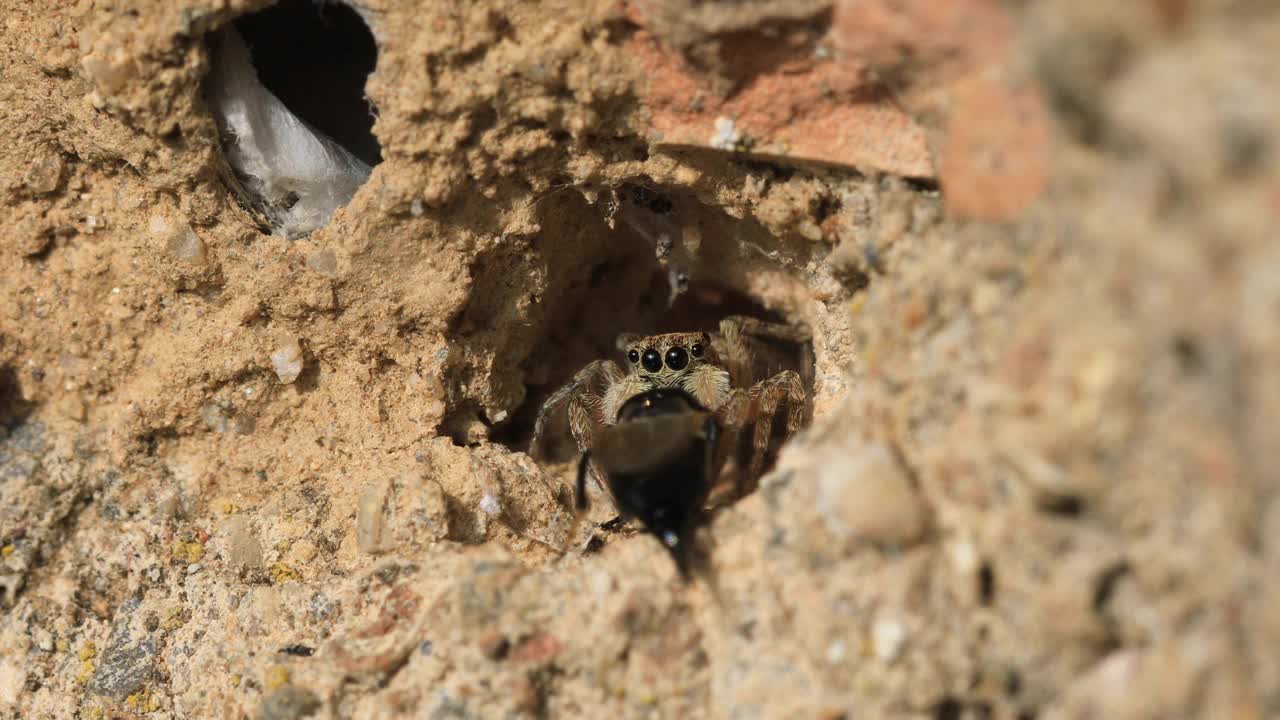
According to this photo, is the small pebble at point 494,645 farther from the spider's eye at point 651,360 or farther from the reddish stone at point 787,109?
the spider's eye at point 651,360

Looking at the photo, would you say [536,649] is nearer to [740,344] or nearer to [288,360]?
[288,360]

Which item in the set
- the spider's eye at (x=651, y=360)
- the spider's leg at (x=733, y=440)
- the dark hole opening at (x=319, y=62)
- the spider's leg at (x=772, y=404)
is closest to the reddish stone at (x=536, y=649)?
the spider's leg at (x=733, y=440)

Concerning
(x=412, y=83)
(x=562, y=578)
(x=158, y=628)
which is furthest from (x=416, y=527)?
(x=412, y=83)

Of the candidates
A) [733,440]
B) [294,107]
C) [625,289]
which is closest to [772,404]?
[733,440]

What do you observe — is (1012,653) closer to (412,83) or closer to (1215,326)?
(1215,326)

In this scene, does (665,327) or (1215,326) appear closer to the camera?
(1215,326)

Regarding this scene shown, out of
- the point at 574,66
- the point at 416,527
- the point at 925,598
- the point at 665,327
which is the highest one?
the point at 574,66

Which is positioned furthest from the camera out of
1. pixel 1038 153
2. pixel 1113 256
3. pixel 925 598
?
pixel 925 598

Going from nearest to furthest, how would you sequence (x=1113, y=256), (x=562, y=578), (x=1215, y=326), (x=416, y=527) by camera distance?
(x=1215, y=326) → (x=1113, y=256) → (x=562, y=578) → (x=416, y=527)
